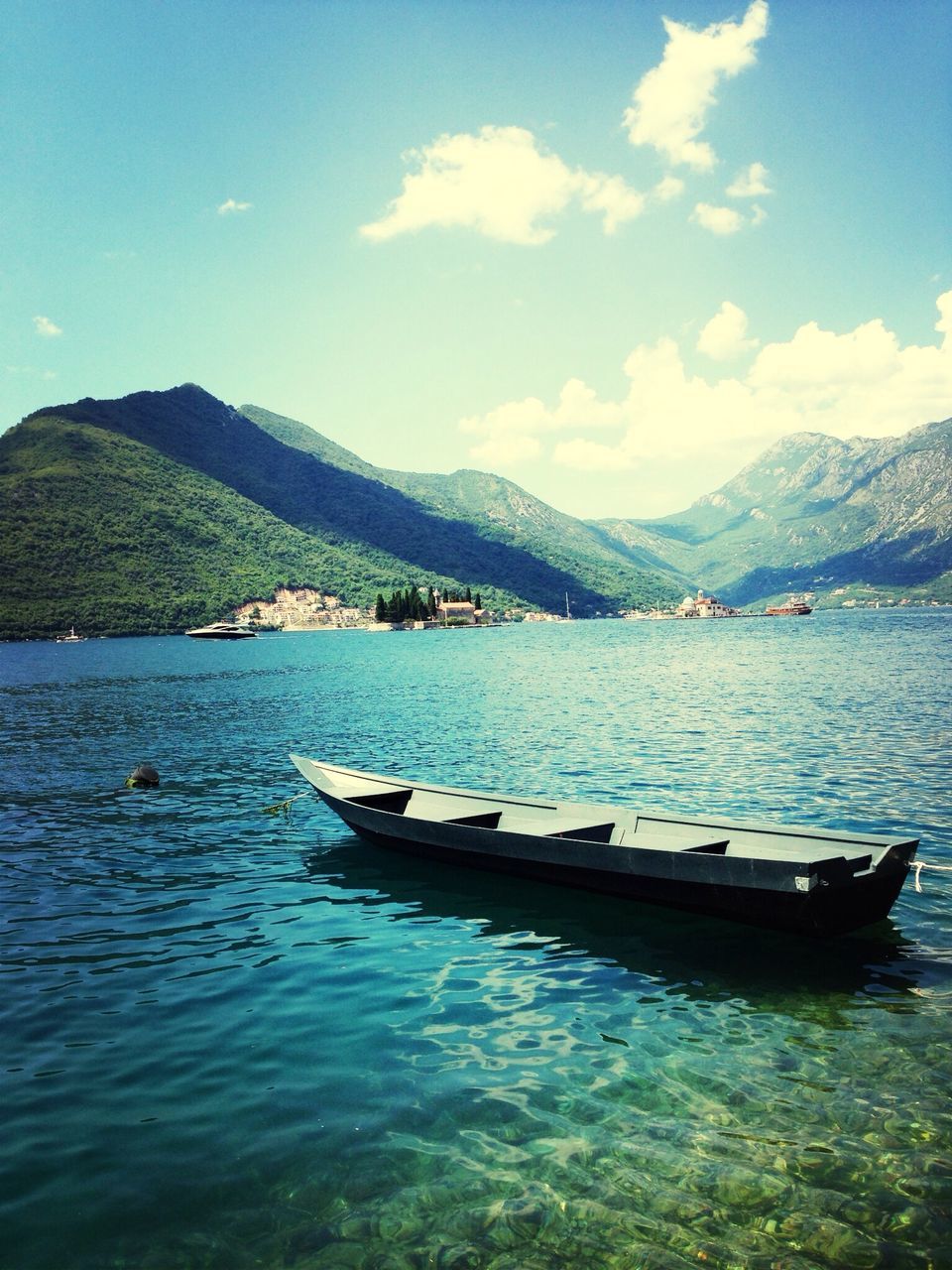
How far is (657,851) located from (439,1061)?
5.23 meters

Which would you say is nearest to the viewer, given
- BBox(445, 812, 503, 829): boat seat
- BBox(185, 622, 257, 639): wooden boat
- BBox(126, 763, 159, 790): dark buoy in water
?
BBox(445, 812, 503, 829): boat seat

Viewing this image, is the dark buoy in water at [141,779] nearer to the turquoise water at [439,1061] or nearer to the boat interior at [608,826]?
the turquoise water at [439,1061]

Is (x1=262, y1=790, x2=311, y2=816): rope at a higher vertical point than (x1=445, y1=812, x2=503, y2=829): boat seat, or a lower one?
lower

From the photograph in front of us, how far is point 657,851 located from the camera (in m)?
12.4

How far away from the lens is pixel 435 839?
A: 15547 millimetres

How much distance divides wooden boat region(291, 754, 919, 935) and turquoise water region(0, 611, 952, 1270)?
58 cm

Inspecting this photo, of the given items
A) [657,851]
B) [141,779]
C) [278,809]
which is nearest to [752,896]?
[657,851]

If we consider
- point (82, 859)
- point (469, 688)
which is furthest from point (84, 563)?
point (82, 859)

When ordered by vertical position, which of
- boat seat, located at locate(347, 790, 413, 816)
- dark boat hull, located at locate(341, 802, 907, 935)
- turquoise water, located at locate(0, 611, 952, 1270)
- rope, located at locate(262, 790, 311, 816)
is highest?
boat seat, located at locate(347, 790, 413, 816)

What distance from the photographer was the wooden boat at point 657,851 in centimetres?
1114

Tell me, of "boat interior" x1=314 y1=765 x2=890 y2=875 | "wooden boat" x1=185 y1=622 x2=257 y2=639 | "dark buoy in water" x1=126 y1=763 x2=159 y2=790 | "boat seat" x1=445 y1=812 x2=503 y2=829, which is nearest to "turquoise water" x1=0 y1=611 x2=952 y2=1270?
"boat seat" x1=445 y1=812 x2=503 y2=829

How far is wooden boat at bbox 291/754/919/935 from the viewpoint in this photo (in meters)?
11.1

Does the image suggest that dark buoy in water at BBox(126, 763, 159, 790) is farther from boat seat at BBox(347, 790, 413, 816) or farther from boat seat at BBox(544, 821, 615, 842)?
boat seat at BBox(544, 821, 615, 842)

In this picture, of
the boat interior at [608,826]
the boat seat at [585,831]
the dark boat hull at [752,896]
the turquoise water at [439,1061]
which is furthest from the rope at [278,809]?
the boat seat at [585,831]
